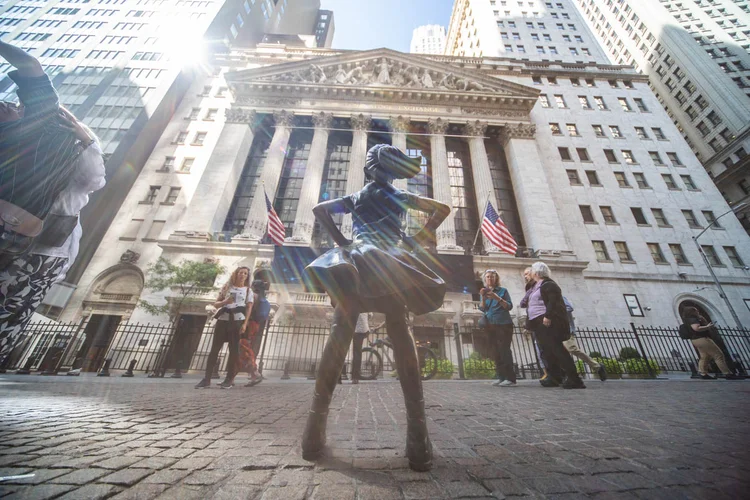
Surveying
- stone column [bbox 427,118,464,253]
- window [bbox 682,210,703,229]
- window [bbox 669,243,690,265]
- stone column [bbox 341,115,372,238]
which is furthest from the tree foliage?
window [bbox 682,210,703,229]

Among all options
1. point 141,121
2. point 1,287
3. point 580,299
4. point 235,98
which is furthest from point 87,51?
point 580,299

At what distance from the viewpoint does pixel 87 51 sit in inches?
1258

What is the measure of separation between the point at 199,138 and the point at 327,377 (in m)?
30.2

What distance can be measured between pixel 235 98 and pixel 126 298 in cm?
1808

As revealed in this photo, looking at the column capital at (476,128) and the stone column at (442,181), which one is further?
the column capital at (476,128)

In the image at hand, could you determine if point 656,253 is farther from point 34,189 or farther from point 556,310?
point 34,189

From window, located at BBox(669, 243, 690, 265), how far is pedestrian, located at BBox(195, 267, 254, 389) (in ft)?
93.9

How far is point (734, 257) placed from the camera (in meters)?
20.8

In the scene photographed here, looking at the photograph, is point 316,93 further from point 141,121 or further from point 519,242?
point 519,242

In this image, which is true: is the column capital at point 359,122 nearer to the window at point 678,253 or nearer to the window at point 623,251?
the window at point 623,251

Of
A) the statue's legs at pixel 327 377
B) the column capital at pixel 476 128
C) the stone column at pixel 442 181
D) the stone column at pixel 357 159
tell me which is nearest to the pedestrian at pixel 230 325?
the statue's legs at pixel 327 377

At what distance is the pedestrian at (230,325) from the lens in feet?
18.3

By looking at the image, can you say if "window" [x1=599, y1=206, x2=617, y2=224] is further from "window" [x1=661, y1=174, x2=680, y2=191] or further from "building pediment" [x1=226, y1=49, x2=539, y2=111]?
"building pediment" [x1=226, y1=49, x2=539, y2=111]

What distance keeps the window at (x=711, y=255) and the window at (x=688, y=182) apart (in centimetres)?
547
